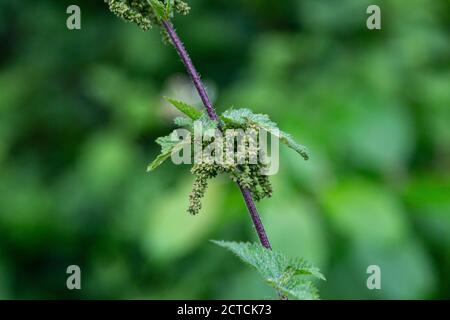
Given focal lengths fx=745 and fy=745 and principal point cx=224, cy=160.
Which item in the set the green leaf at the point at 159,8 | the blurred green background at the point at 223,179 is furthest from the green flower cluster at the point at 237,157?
the blurred green background at the point at 223,179

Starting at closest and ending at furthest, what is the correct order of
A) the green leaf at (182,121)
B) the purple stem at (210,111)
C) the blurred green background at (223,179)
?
the purple stem at (210,111), the green leaf at (182,121), the blurred green background at (223,179)

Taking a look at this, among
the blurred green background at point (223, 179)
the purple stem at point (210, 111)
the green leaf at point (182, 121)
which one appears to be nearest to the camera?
the purple stem at point (210, 111)

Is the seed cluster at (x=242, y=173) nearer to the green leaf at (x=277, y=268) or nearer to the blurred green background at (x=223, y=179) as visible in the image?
the green leaf at (x=277, y=268)

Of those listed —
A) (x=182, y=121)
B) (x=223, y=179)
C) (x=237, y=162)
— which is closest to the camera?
(x=237, y=162)

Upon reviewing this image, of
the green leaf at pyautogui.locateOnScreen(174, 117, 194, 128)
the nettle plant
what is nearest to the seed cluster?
the nettle plant

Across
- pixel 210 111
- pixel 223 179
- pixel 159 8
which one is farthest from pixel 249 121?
pixel 223 179

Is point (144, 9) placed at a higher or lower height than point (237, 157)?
higher

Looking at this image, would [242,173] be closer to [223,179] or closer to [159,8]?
[159,8]
